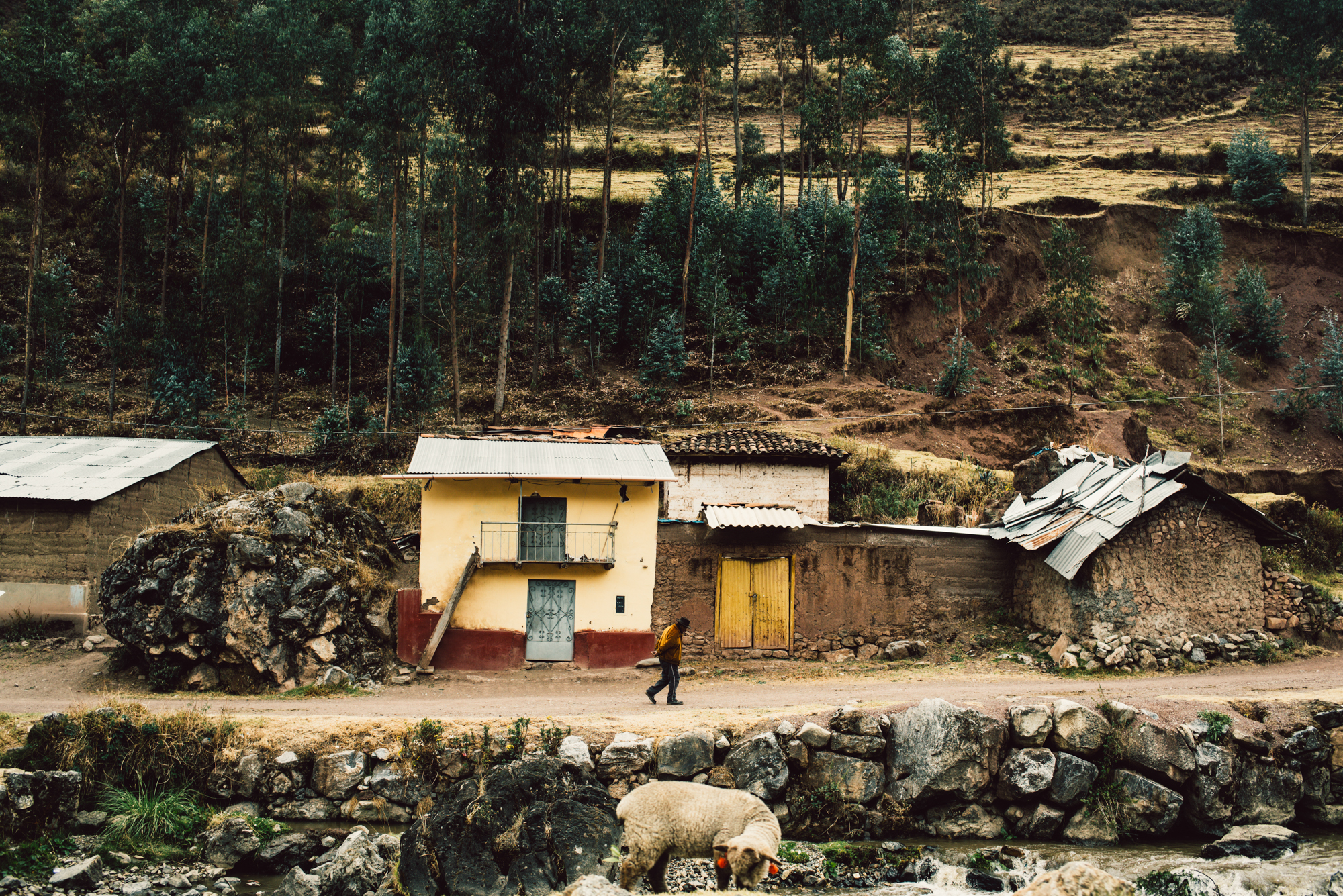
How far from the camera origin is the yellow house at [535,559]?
59.7ft

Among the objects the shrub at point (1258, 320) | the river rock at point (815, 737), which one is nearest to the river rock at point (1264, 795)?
the river rock at point (815, 737)

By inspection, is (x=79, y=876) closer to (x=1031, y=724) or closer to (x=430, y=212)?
(x=1031, y=724)

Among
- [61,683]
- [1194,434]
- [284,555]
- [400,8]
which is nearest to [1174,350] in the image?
[1194,434]

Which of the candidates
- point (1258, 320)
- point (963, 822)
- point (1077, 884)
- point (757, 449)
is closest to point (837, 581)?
point (757, 449)

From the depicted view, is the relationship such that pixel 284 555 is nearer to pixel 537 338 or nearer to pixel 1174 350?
pixel 537 338

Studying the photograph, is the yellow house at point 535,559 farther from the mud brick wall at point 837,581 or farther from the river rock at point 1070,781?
the river rock at point 1070,781

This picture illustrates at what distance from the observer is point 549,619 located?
1861cm

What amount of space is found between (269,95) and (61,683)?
2740cm

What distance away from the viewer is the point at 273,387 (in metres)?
35.1

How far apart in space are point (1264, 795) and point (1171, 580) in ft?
17.2

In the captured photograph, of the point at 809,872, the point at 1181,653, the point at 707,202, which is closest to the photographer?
the point at 809,872

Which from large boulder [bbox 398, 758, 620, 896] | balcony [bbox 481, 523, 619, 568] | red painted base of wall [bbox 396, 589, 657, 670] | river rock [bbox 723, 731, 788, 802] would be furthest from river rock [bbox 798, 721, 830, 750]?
balcony [bbox 481, 523, 619, 568]

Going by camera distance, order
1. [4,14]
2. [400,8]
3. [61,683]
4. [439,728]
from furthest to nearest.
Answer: [4,14]
[400,8]
[61,683]
[439,728]

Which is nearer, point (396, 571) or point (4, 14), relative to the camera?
point (396, 571)
